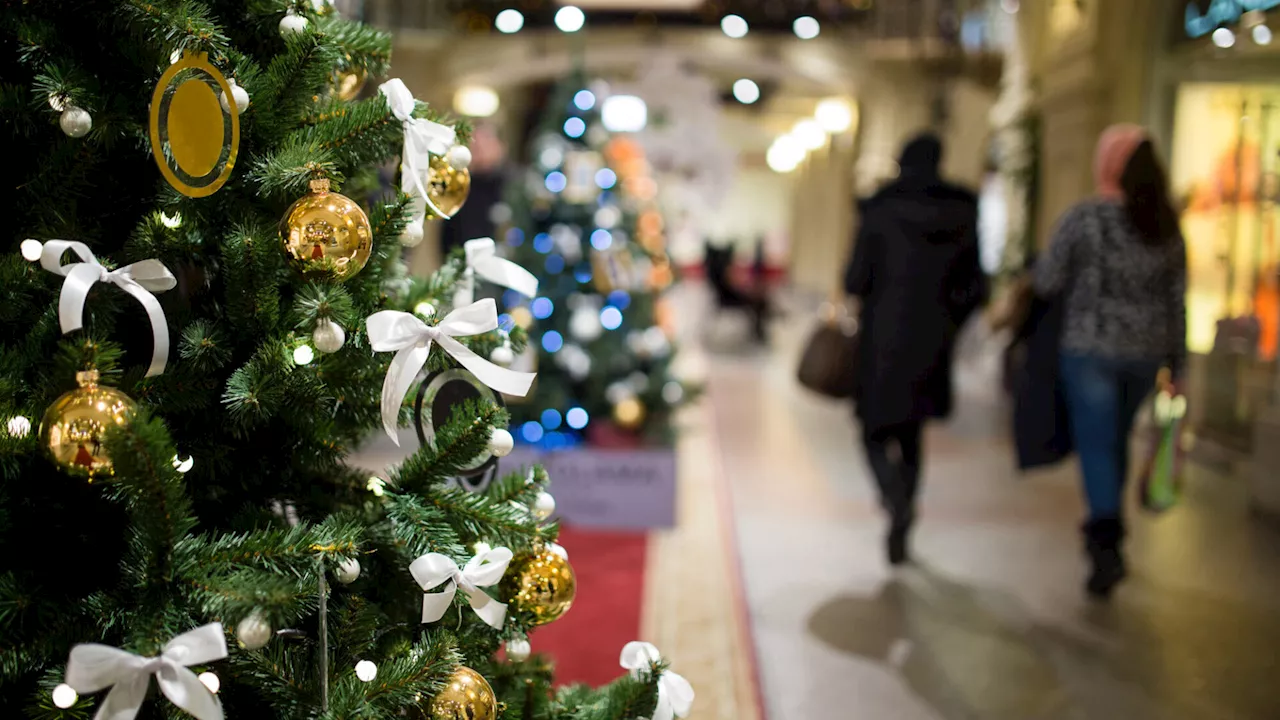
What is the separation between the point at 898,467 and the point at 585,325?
162cm

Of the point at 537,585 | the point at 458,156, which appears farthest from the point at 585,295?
the point at 537,585

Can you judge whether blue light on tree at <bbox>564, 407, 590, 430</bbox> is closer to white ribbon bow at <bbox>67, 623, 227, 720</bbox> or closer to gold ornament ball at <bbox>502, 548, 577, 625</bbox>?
gold ornament ball at <bbox>502, 548, 577, 625</bbox>

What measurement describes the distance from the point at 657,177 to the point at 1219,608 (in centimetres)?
481

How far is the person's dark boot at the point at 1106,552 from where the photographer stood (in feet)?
11.2

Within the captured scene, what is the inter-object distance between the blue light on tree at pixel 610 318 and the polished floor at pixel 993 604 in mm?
1034

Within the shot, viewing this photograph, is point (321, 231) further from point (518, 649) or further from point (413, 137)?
point (518, 649)

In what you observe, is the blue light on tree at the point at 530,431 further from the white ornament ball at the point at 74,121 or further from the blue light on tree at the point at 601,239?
the white ornament ball at the point at 74,121

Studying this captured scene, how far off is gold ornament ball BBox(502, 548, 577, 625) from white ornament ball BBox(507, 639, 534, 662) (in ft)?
0.23

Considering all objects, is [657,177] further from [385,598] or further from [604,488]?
[385,598]

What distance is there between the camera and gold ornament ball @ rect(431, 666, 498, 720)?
1.24 meters

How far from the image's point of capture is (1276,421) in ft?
12.6

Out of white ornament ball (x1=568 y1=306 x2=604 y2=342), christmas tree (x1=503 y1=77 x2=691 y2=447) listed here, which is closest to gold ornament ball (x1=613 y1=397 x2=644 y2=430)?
christmas tree (x1=503 y1=77 x2=691 y2=447)

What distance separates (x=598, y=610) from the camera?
3.19m

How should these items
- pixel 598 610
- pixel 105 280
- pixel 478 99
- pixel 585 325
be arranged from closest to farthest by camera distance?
pixel 105 280 < pixel 598 610 < pixel 585 325 < pixel 478 99
